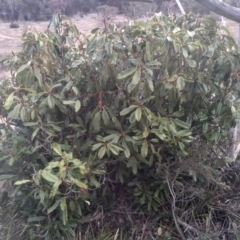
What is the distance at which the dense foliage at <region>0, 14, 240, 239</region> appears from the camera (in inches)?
136

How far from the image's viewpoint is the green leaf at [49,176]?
3.15m

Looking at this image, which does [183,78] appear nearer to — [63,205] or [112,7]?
[63,205]

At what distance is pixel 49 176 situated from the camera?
317 cm

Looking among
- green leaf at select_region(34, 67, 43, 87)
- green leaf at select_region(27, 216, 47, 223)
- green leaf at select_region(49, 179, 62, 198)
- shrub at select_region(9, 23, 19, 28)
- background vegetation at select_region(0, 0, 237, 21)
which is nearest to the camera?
green leaf at select_region(49, 179, 62, 198)

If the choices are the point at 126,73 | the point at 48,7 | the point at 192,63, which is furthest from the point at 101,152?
the point at 48,7

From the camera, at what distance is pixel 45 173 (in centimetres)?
318

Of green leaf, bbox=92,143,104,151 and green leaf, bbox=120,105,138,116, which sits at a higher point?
green leaf, bbox=120,105,138,116

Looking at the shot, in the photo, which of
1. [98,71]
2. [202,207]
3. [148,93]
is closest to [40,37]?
[98,71]

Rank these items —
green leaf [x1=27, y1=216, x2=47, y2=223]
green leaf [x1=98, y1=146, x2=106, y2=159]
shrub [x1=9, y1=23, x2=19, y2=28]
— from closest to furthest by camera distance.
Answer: green leaf [x1=98, y1=146, x2=106, y2=159] → green leaf [x1=27, y1=216, x2=47, y2=223] → shrub [x1=9, y1=23, x2=19, y2=28]

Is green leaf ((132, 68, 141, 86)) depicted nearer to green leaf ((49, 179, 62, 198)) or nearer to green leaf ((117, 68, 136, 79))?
green leaf ((117, 68, 136, 79))

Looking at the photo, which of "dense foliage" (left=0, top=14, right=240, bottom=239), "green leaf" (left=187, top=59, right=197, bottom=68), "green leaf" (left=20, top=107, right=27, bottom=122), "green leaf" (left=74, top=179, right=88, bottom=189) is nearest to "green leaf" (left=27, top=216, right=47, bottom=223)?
"dense foliage" (left=0, top=14, right=240, bottom=239)

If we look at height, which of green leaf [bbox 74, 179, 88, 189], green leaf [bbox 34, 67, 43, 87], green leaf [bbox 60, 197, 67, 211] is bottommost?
green leaf [bbox 60, 197, 67, 211]

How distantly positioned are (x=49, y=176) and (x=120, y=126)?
665 mm

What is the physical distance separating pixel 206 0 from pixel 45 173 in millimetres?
1820
